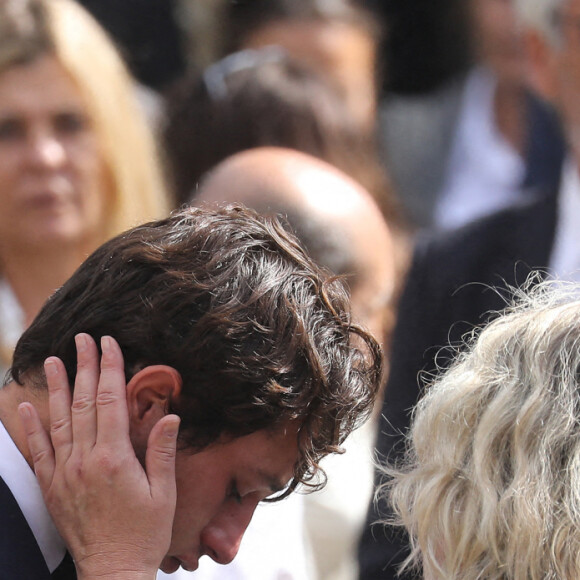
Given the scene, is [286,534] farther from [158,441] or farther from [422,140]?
[422,140]

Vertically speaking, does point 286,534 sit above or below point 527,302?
below

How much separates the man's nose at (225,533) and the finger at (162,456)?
0.15 m

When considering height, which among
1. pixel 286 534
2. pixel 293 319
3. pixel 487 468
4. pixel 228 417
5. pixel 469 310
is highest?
pixel 293 319

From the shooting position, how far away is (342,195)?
2.65 m

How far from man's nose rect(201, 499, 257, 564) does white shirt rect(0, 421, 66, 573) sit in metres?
0.25

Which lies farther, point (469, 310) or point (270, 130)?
point (270, 130)

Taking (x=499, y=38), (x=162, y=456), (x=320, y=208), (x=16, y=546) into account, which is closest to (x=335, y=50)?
(x=499, y=38)

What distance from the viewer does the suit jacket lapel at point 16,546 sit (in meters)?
1.42

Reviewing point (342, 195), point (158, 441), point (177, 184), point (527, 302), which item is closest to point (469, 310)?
point (342, 195)

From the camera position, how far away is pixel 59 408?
1503 millimetres

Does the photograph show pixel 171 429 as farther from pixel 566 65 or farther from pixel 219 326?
pixel 566 65

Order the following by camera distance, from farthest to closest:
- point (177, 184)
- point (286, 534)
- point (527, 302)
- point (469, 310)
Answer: point (177, 184) < point (469, 310) < point (286, 534) < point (527, 302)

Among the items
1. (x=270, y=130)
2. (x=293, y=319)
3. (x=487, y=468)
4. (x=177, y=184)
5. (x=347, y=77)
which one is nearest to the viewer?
(x=487, y=468)

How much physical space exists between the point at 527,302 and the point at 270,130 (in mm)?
1264
